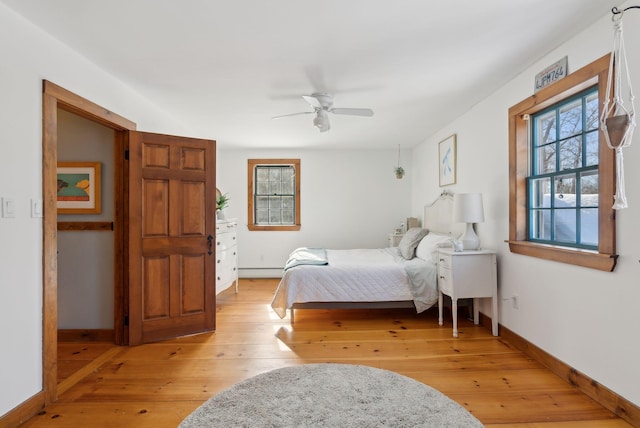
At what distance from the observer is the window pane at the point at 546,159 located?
2615 millimetres

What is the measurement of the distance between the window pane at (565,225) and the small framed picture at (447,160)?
5.43ft

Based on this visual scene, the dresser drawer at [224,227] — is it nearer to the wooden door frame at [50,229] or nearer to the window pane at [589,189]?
the wooden door frame at [50,229]

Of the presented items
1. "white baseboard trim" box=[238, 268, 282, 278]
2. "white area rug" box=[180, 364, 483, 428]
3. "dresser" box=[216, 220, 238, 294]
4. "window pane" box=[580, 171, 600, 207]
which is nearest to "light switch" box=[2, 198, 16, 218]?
"white area rug" box=[180, 364, 483, 428]

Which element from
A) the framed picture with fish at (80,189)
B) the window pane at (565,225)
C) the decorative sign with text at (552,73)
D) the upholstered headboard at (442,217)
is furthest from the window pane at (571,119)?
the framed picture with fish at (80,189)

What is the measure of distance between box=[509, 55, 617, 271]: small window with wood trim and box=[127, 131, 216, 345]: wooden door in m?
3.00

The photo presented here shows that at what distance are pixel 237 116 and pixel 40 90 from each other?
205 cm

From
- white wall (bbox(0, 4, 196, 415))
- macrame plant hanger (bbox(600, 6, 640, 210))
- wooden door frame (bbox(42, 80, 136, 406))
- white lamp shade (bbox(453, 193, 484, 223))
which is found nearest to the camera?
macrame plant hanger (bbox(600, 6, 640, 210))

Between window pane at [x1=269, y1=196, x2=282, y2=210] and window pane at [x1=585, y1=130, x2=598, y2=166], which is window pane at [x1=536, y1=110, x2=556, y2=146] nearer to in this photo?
window pane at [x1=585, y1=130, x2=598, y2=166]

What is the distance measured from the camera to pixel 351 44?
225 centimetres

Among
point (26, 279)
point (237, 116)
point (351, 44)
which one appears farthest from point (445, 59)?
point (26, 279)

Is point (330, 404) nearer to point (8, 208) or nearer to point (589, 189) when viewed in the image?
point (8, 208)

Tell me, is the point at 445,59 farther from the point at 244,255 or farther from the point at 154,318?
the point at 244,255

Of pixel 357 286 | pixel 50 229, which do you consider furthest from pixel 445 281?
pixel 50 229

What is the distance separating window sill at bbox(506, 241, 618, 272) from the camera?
6.36 ft
